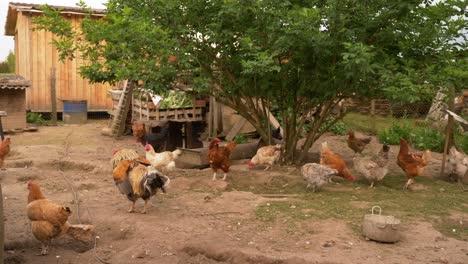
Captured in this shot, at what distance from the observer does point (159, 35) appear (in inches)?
293

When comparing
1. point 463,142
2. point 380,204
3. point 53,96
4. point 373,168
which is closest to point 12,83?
point 53,96

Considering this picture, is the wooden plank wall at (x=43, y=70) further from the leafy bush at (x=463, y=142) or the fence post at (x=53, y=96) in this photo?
the leafy bush at (x=463, y=142)

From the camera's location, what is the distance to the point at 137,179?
6004mm

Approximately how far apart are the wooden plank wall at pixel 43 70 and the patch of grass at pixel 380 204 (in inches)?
480

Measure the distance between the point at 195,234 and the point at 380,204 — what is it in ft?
9.30

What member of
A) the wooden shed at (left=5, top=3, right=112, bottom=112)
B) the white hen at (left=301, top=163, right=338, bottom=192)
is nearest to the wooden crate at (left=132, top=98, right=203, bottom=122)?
the wooden shed at (left=5, top=3, right=112, bottom=112)

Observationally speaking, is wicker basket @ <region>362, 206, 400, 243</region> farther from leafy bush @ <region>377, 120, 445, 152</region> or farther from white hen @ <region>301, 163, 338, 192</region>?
leafy bush @ <region>377, 120, 445, 152</region>

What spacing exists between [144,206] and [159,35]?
2679 millimetres

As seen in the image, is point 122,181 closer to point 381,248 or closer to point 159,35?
point 159,35

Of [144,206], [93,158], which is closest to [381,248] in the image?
[144,206]

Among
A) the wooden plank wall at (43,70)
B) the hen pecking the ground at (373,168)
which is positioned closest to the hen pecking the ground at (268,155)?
the hen pecking the ground at (373,168)

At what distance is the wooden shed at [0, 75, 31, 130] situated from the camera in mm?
14641

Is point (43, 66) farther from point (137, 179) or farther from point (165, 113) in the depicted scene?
point (137, 179)

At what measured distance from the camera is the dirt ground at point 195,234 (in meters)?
4.93
